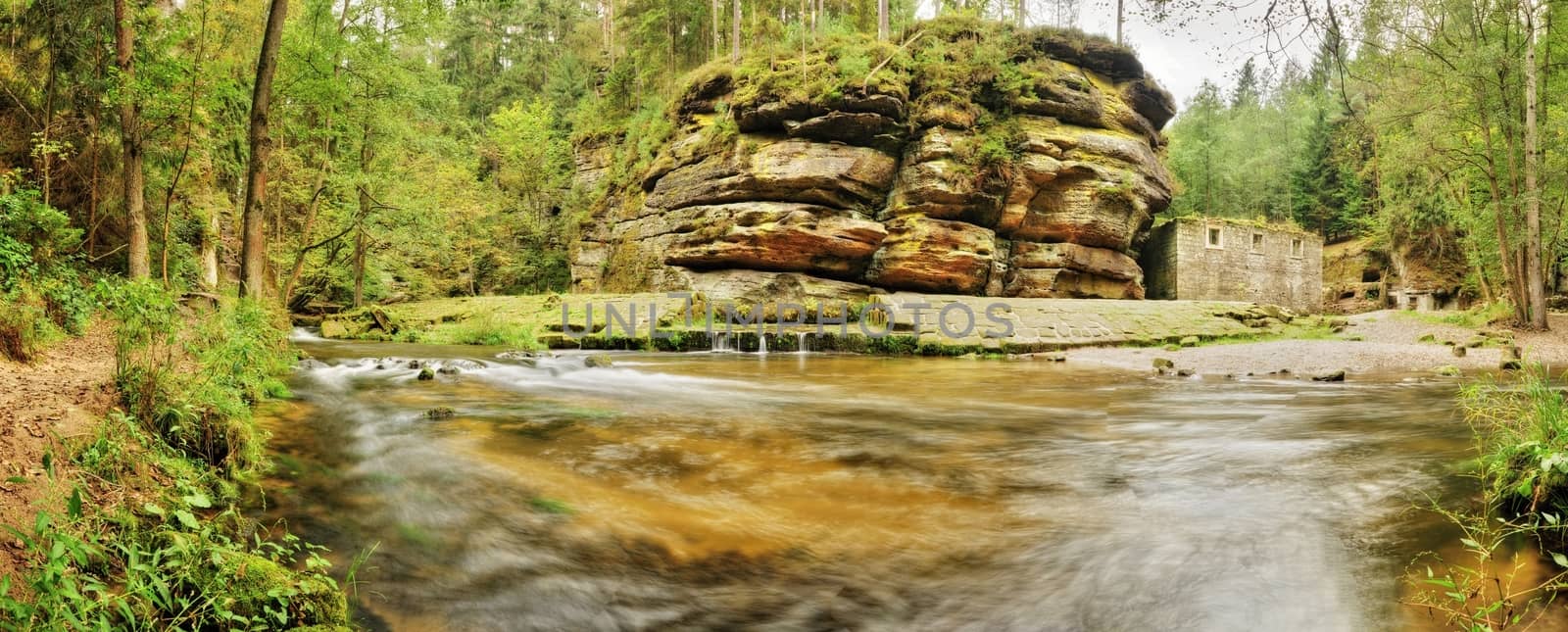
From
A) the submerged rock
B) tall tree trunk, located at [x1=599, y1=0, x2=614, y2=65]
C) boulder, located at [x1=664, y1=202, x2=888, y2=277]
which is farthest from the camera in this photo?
tall tree trunk, located at [x1=599, y1=0, x2=614, y2=65]

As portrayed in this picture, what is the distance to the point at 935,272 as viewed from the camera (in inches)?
845

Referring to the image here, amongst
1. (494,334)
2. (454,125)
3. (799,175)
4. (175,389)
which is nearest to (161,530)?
(175,389)

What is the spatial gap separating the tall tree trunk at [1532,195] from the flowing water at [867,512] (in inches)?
583

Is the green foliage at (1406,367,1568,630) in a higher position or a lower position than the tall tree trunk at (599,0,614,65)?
lower

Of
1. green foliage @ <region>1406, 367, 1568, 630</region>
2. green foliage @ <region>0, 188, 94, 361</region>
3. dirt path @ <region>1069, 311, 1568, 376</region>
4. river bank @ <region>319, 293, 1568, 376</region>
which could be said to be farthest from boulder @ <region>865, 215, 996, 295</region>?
green foliage @ <region>0, 188, 94, 361</region>

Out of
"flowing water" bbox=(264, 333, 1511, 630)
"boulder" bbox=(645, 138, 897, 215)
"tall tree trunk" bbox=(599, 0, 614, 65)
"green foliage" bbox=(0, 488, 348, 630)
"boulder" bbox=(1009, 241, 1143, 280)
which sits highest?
"tall tree trunk" bbox=(599, 0, 614, 65)

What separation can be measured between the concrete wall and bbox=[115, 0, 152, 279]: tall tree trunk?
3028 centimetres

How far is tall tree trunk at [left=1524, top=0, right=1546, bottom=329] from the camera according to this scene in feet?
51.2

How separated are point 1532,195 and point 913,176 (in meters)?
15.4

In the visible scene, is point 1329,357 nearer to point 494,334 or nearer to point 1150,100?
point 1150,100

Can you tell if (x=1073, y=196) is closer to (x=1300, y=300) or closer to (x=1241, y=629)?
(x=1300, y=300)

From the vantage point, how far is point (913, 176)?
22.0 m

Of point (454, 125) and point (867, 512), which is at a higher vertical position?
point (454, 125)

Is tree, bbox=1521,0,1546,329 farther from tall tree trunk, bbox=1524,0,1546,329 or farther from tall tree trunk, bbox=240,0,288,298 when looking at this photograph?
tall tree trunk, bbox=240,0,288,298
